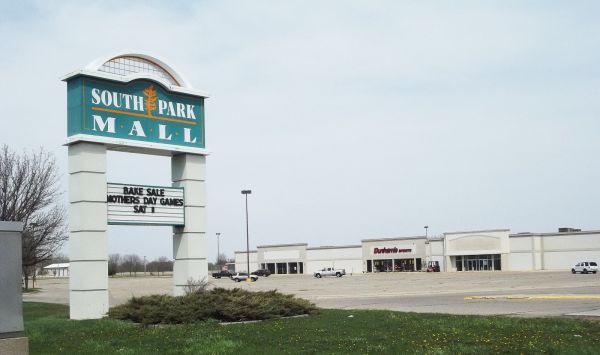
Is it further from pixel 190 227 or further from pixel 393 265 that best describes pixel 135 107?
pixel 393 265

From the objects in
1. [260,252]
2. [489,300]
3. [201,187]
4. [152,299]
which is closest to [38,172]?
[201,187]

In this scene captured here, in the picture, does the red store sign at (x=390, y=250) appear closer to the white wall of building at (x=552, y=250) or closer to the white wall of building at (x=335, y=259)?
the white wall of building at (x=335, y=259)

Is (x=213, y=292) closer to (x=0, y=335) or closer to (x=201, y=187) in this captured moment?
(x=201, y=187)

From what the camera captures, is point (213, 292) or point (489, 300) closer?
point (213, 292)

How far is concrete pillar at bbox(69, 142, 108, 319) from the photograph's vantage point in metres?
22.2

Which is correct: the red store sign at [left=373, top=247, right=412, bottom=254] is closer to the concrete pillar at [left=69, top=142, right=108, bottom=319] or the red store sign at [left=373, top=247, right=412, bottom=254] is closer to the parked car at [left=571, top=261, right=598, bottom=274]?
the parked car at [left=571, top=261, right=598, bottom=274]

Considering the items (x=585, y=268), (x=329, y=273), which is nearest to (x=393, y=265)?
(x=329, y=273)

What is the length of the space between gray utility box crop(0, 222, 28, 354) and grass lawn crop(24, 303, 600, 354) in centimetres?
542

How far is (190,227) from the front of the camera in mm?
25422

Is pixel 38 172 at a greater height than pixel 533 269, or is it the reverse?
pixel 38 172

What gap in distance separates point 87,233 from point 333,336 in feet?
35.8

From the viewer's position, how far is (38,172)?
36.2 metres

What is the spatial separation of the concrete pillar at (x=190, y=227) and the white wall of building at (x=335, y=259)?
91.0m

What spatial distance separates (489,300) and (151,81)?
16.4m
